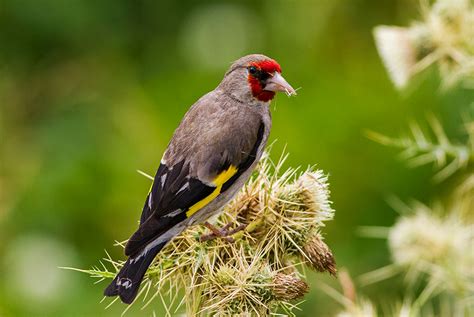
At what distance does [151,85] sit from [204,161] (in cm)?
452

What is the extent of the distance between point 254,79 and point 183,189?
23.1 inches

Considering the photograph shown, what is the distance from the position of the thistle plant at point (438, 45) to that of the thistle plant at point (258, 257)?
3.33 ft

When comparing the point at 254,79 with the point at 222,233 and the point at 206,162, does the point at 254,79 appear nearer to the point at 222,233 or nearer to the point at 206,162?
the point at 206,162

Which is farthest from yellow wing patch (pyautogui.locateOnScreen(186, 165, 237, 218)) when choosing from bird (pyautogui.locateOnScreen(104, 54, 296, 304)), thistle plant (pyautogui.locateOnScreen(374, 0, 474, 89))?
thistle plant (pyautogui.locateOnScreen(374, 0, 474, 89))

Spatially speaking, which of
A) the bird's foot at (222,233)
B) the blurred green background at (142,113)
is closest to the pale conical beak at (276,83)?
the bird's foot at (222,233)

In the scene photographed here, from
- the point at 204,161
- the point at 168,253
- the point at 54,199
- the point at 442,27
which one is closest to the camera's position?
the point at 168,253

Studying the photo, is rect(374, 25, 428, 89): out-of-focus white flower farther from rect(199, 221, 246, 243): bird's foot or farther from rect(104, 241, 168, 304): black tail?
rect(104, 241, 168, 304): black tail

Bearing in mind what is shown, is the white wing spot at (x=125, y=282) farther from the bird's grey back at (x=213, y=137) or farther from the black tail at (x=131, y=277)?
the bird's grey back at (x=213, y=137)

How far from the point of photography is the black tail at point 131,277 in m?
3.02

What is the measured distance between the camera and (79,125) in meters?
7.93

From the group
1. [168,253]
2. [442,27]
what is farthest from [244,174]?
[442,27]

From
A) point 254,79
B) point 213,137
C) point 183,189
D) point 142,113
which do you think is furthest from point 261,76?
point 142,113

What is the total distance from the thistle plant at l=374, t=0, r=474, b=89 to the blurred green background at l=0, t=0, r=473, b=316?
1668 millimetres

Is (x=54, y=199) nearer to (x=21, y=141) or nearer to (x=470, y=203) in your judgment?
(x=21, y=141)
